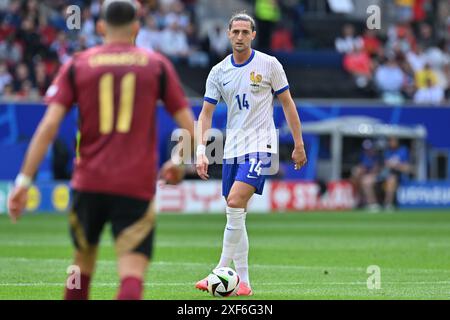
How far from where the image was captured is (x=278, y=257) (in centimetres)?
1677

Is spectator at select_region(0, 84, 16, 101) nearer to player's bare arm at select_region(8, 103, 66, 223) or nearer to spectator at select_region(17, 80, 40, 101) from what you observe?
spectator at select_region(17, 80, 40, 101)

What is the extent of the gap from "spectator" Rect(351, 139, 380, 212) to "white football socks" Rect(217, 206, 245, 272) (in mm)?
21045

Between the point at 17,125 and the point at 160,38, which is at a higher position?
the point at 160,38

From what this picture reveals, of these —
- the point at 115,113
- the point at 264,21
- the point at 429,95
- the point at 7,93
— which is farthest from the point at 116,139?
the point at 429,95

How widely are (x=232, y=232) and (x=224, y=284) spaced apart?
1.85 ft

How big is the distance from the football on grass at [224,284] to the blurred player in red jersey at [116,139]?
12.1ft

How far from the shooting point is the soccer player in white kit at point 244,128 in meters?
11.6

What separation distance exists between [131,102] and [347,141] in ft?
87.8

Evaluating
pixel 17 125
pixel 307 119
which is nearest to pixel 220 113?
pixel 307 119

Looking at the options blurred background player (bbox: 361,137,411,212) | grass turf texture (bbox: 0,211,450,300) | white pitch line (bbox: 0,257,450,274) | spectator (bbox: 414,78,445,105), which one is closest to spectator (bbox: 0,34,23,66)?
grass turf texture (bbox: 0,211,450,300)

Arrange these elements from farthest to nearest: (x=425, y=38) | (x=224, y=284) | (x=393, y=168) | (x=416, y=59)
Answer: (x=425, y=38) → (x=416, y=59) → (x=393, y=168) → (x=224, y=284)

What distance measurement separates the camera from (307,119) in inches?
1282

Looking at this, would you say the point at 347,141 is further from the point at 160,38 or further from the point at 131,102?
the point at 131,102

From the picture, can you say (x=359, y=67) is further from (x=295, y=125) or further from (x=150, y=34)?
(x=295, y=125)
